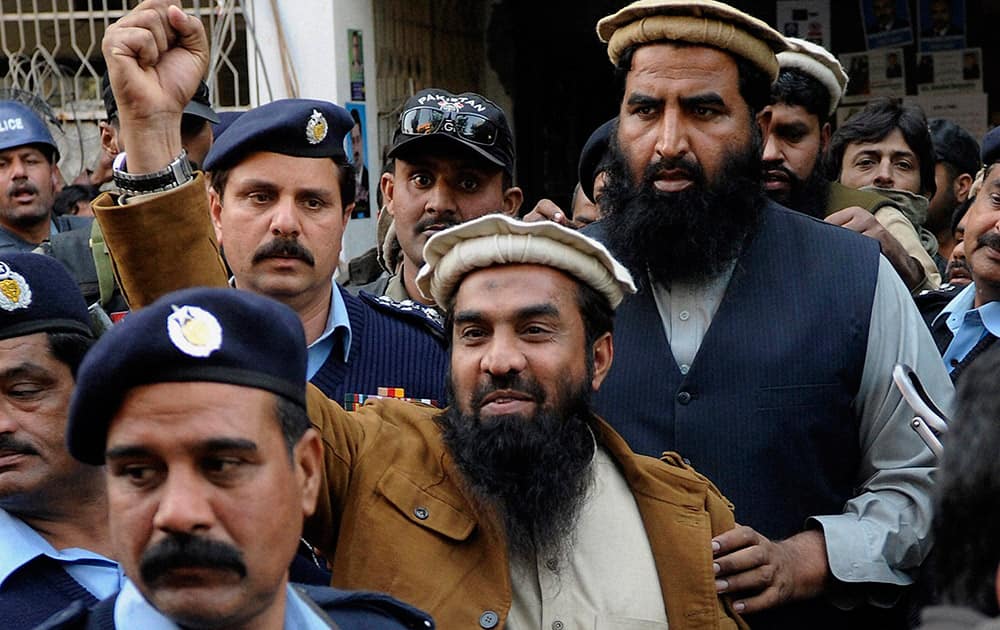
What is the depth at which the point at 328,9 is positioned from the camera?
739 centimetres

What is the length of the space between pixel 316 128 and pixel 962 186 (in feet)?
12.5

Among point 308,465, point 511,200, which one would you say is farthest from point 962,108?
point 308,465

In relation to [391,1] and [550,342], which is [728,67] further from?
[391,1]

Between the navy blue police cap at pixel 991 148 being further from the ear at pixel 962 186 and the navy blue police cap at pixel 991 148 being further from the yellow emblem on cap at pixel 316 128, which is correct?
the yellow emblem on cap at pixel 316 128

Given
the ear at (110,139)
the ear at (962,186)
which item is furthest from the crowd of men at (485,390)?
the ear at (962,186)

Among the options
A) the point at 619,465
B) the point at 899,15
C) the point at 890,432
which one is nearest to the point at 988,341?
the point at 890,432

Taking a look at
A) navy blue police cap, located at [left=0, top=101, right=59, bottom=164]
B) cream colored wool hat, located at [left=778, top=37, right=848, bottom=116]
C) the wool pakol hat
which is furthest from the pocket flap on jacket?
navy blue police cap, located at [left=0, top=101, right=59, bottom=164]

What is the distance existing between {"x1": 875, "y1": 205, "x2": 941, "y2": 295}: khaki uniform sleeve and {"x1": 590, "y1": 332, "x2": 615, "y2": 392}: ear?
1576 millimetres

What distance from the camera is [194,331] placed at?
2.20 m

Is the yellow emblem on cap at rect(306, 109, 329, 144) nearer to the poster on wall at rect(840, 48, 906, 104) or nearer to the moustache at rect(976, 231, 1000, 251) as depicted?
the moustache at rect(976, 231, 1000, 251)

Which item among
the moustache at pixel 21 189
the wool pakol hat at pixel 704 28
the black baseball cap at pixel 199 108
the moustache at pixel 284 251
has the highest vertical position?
the wool pakol hat at pixel 704 28

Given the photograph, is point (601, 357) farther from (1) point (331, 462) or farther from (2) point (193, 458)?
(2) point (193, 458)

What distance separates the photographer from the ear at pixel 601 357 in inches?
126

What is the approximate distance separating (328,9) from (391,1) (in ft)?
1.87
